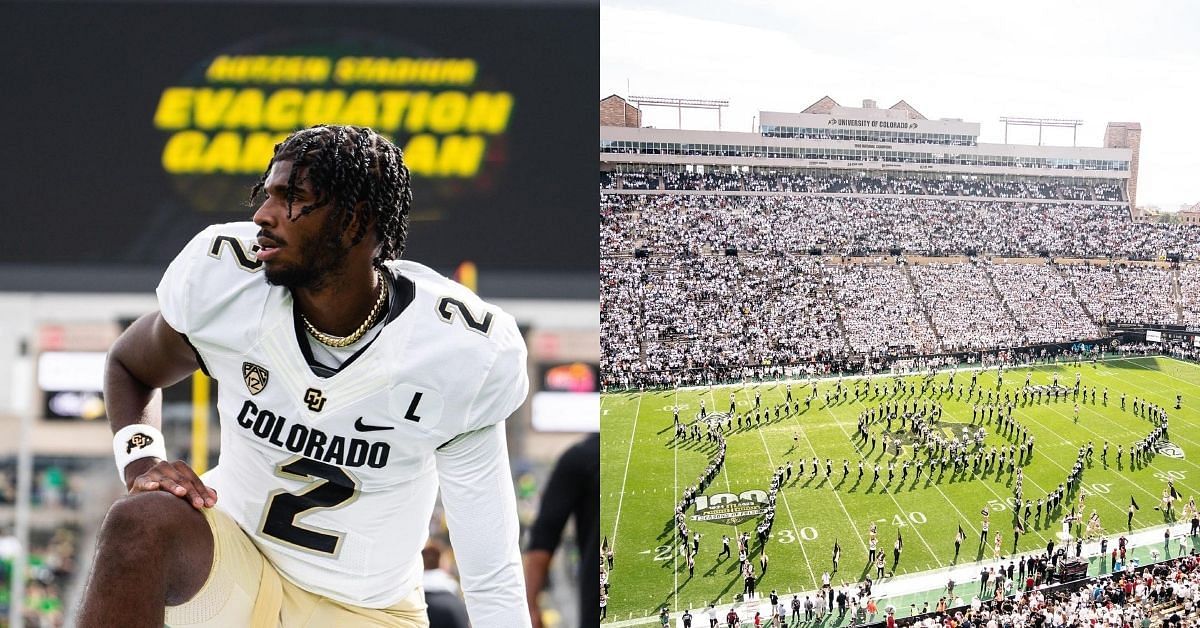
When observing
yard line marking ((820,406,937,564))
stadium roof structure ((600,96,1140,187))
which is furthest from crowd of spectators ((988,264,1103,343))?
yard line marking ((820,406,937,564))

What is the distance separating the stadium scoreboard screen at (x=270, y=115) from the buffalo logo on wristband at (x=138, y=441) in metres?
0.99

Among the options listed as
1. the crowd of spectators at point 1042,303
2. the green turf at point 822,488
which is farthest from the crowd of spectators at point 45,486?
the crowd of spectators at point 1042,303

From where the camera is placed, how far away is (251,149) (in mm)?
2455

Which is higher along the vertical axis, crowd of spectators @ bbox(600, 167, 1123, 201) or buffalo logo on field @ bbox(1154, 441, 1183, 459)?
crowd of spectators @ bbox(600, 167, 1123, 201)

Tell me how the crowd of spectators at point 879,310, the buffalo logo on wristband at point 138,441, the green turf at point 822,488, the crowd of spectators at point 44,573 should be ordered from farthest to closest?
1. the crowd of spectators at point 879,310
2. the green turf at point 822,488
3. the crowd of spectators at point 44,573
4. the buffalo logo on wristband at point 138,441

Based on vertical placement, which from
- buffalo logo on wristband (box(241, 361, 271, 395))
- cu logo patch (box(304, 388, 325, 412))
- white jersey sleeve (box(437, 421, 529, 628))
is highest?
buffalo logo on wristband (box(241, 361, 271, 395))

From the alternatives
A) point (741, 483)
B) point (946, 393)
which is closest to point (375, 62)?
point (741, 483)

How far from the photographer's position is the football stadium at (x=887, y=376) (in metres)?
12.4

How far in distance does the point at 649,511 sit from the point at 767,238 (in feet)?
31.0

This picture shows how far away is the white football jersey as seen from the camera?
1.62 m

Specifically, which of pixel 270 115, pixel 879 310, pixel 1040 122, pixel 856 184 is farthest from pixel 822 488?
pixel 270 115

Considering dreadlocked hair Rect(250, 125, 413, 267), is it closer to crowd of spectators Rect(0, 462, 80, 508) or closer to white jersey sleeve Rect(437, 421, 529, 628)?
white jersey sleeve Rect(437, 421, 529, 628)

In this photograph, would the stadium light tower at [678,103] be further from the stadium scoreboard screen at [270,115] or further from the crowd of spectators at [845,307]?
the stadium scoreboard screen at [270,115]

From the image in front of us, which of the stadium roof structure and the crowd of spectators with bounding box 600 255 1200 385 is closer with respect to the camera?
the crowd of spectators with bounding box 600 255 1200 385
